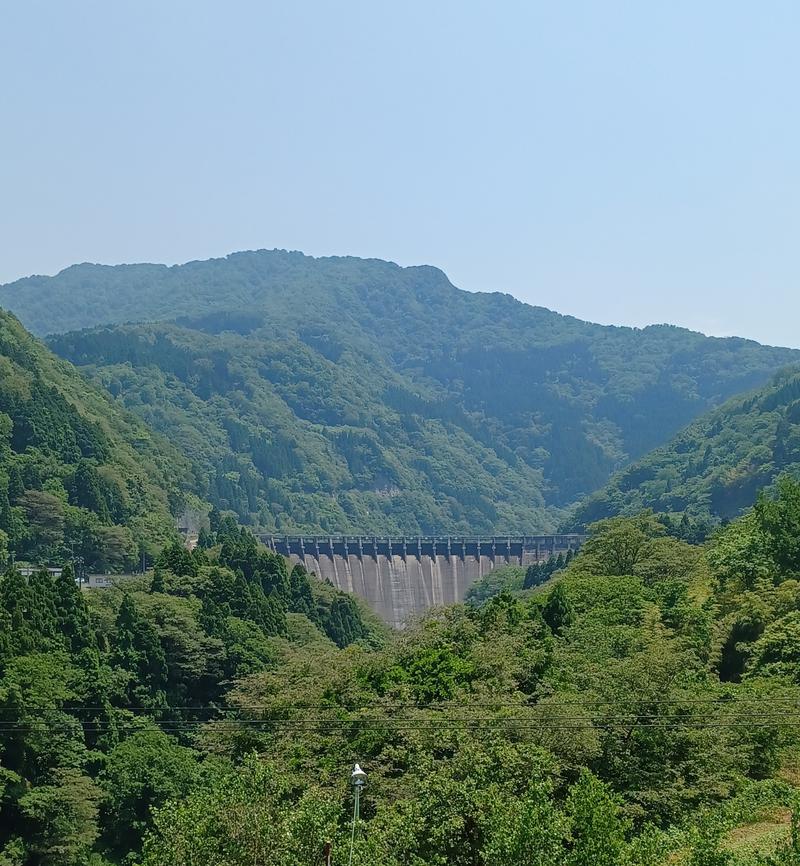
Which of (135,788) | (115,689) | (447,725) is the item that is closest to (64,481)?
(115,689)

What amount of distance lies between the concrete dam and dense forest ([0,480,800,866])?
78475 mm

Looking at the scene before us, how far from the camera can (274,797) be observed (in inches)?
1142

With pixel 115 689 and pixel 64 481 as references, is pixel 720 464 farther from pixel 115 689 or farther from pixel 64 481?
pixel 115 689

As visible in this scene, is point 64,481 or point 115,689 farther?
point 64,481

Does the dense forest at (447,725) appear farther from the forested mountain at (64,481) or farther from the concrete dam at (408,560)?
the concrete dam at (408,560)

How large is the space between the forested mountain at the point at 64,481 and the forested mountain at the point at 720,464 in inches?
2271

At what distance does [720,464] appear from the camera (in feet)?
538

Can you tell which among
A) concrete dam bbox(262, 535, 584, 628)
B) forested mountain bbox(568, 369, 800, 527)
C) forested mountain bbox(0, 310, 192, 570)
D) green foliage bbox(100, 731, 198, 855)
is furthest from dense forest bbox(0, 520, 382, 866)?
forested mountain bbox(568, 369, 800, 527)

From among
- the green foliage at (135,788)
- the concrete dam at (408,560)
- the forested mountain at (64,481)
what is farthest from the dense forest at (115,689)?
the concrete dam at (408,560)

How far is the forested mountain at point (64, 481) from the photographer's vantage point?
8831 centimetres

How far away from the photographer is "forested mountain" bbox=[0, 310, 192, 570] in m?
88.3

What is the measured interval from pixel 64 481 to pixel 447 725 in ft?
211

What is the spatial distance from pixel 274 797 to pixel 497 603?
24.0 m

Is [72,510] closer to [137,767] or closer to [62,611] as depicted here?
[62,611]
